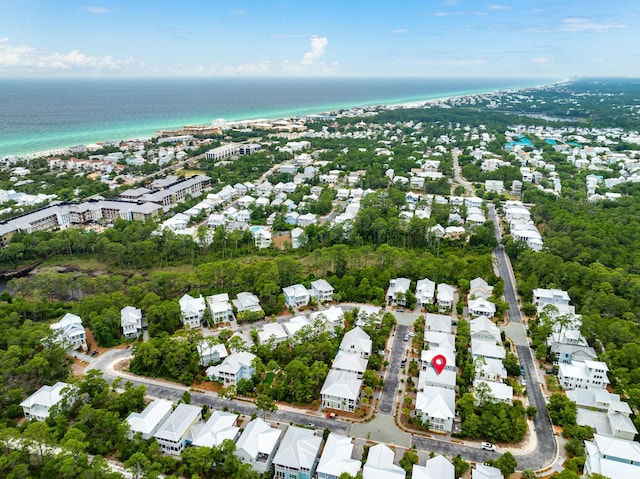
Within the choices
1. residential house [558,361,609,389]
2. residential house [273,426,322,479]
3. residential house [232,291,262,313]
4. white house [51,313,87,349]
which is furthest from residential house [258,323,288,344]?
residential house [558,361,609,389]

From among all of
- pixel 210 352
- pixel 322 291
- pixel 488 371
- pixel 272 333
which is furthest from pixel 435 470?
pixel 322 291

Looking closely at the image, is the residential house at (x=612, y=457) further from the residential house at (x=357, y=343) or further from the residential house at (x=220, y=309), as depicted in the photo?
the residential house at (x=220, y=309)

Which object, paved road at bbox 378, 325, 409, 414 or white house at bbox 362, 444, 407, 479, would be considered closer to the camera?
white house at bbox 362, 444, 407, 479

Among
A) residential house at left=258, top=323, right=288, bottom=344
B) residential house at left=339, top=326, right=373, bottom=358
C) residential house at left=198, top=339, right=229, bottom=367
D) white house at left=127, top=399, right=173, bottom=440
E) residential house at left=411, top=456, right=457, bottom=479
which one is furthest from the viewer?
residential house at left=258, top=323, right=288, bottom=344

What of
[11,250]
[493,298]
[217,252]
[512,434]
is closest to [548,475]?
[512,434]

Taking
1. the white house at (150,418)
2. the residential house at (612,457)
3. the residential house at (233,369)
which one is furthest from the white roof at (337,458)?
the residential house at (612,457)

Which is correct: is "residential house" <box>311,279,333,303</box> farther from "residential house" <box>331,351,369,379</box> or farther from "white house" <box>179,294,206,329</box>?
"white house" <box>179,294,206,329</box>
